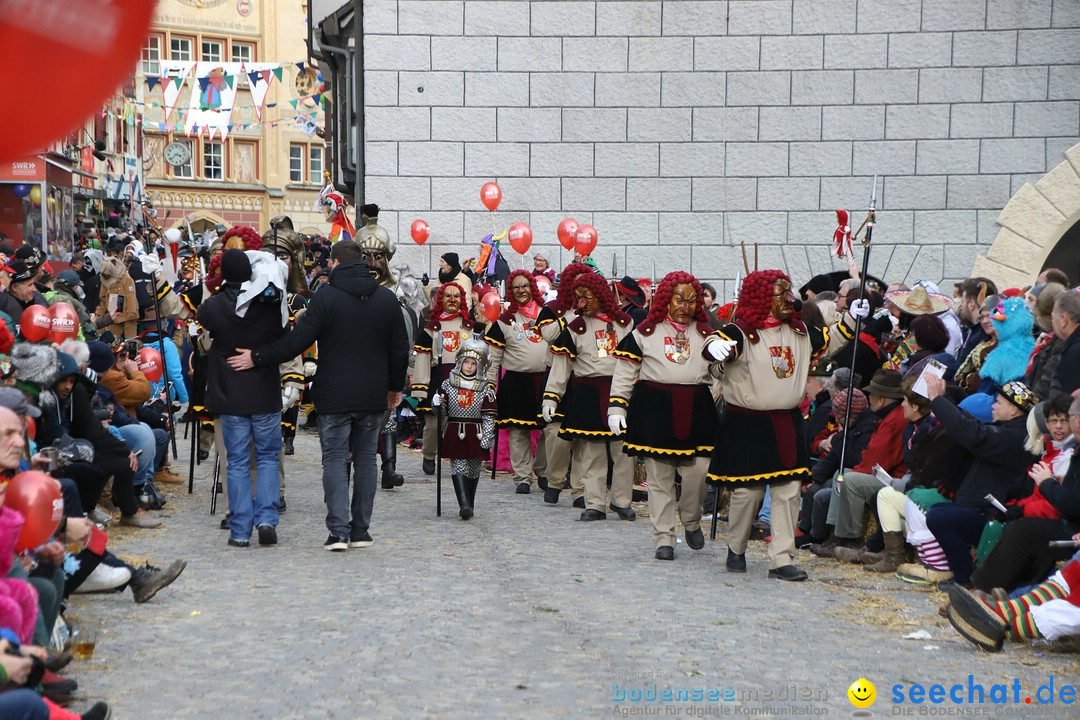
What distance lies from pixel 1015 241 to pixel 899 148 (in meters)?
1.87

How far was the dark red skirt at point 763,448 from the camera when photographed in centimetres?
882

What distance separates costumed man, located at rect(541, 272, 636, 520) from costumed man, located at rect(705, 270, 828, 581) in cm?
244

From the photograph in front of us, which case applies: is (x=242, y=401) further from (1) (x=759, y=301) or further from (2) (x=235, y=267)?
(1) (x=759, y=301)

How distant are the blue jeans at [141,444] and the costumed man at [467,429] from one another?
2.30 m

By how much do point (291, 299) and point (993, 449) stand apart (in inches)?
249

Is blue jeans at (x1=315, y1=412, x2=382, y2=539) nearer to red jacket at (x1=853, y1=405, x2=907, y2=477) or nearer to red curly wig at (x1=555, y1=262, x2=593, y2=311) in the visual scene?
red curly wig at (x1=555, y1=262, x2=593, y2=311)

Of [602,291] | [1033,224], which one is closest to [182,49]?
[1033,224]

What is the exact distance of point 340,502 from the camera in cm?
933

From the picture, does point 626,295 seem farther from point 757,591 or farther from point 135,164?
point 135,164

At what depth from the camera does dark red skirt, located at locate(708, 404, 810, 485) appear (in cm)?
882

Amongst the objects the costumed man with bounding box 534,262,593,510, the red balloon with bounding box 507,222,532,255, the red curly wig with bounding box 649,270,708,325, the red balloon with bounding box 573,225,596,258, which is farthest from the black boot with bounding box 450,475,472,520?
the red balloon with bounding box 507,222,532,255

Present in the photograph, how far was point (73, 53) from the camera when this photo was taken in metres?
1.83

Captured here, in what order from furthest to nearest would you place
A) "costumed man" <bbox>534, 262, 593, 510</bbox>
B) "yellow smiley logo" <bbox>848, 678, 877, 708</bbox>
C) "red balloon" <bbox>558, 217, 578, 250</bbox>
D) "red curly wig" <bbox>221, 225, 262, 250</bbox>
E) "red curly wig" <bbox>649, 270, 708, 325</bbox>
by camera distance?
"red balloon" <bbox>558, 217, 578, 250</bbox> < "costumed man" <bbox>534, 262, 593, 510</bbox> < "red curly wig" <bbox>221, 225, 262, 250</bbox> < "red curly wig" <bbox>649, 270, 708, 325</bbox> < "yellow smiley logo" <bbox>848, 678, 877, 708</bbox>

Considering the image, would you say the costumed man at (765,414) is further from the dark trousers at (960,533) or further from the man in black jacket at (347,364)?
the man in black jacket at (347,364)
